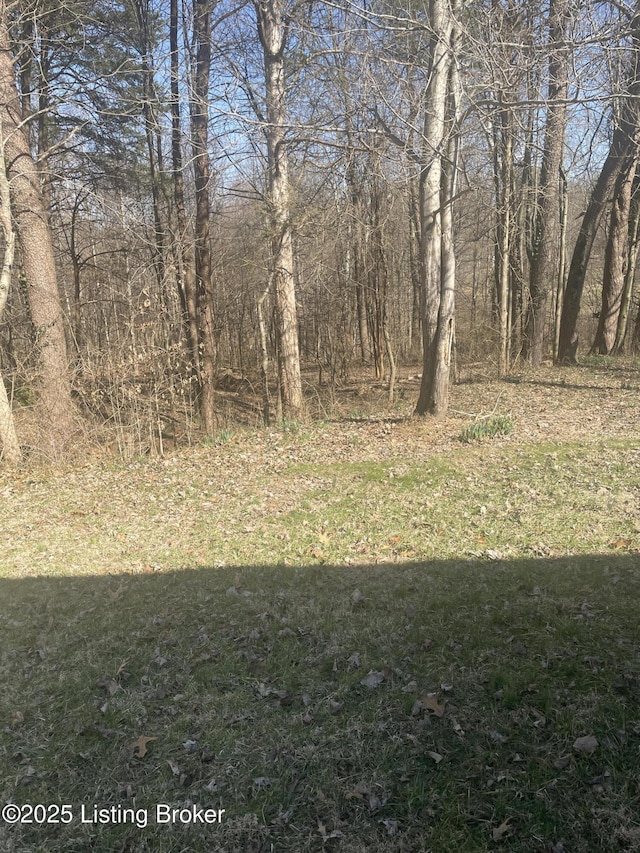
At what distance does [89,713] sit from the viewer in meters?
3.49

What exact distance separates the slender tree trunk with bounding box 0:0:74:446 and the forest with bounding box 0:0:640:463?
1.5 inches

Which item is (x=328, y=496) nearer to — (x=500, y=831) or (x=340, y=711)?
(x=340, y=711)

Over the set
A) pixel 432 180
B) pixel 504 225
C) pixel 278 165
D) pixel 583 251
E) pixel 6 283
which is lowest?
pixel 6 283

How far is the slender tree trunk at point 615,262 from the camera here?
1502 cm

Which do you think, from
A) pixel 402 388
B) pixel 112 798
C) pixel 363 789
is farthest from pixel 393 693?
pixel 402 388

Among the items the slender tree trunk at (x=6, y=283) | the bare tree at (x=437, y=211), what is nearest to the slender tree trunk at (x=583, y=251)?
the bare tree at (x=437, y=211)

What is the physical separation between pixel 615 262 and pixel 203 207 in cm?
1095

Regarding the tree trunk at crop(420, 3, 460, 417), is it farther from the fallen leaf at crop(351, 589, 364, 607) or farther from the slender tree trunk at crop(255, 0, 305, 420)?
the fallen leaf at crop(351, 589, 364, 607)

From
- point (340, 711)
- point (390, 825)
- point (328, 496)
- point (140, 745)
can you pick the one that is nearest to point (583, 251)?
point (328, 496)

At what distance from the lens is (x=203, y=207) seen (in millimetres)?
12680

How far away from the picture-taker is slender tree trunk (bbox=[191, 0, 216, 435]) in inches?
475

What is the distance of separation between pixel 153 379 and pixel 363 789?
9.28m

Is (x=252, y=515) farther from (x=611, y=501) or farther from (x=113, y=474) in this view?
(x=611, y=501)

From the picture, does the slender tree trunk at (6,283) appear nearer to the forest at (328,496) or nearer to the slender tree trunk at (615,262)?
the forest at (328,496)
